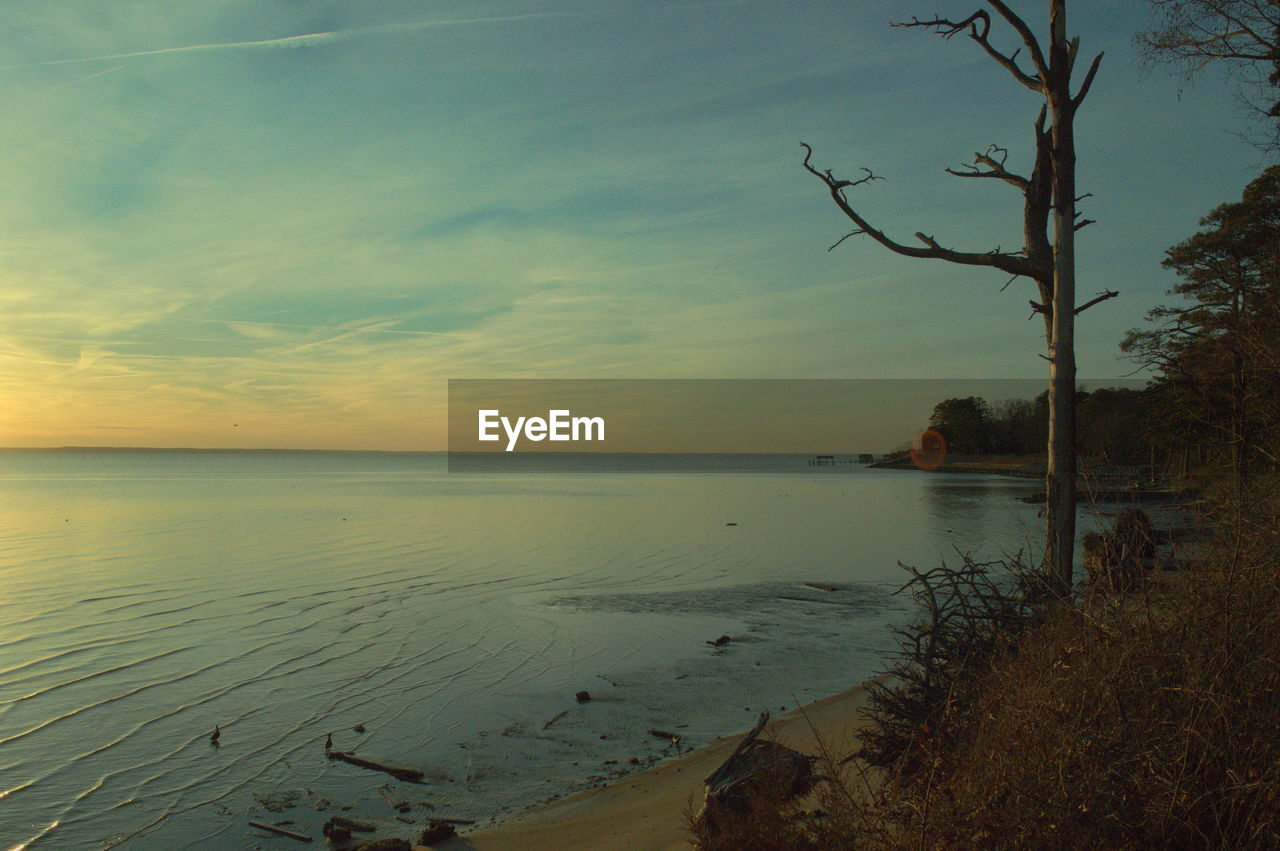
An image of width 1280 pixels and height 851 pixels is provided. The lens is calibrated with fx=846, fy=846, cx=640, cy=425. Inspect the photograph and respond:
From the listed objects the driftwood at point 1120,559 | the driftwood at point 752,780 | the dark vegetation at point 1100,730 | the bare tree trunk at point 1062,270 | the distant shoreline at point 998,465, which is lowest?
the distant shoreline at point 998,465

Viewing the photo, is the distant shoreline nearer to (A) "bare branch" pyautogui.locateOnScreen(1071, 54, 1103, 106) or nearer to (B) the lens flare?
(B) the lens flare

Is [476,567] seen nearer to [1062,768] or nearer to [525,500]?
[1062,768]

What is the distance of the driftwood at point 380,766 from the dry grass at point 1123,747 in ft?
13.2

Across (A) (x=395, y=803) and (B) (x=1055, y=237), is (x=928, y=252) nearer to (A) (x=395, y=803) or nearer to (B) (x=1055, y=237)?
(B) (x=1055, y=237)

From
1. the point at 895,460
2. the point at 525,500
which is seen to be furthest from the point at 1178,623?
the point at 895,460

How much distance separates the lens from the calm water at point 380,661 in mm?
7758

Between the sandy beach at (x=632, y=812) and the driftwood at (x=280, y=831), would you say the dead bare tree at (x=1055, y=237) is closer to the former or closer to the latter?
the sandy beach at (x=632, y=812)

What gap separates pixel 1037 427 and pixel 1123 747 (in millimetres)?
106298

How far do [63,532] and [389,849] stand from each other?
32983 mm

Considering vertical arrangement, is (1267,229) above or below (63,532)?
above

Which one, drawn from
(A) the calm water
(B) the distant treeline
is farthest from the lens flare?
(A) the calm water

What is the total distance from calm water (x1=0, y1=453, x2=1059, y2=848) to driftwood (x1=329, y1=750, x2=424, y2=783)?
15 cm

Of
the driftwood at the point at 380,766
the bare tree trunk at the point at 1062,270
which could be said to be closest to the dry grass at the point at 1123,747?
the bare tree trunk at the point at 1062,270

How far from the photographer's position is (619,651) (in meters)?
12.8
